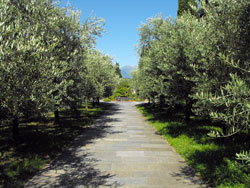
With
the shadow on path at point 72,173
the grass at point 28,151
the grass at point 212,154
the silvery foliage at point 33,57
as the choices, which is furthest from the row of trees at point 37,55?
the grass at point 212,154

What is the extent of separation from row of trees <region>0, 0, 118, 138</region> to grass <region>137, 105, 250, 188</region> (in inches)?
243

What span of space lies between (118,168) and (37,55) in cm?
502

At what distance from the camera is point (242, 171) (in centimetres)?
689

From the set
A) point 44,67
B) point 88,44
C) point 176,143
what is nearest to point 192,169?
point 176,143

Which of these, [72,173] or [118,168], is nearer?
[72,173]

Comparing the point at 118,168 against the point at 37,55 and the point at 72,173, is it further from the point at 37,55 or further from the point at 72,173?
the point at 37,55

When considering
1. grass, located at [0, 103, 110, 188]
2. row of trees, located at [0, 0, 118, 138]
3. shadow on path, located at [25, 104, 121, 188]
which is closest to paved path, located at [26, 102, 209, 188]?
shadow on path, located at [25, 104, 121, 188]

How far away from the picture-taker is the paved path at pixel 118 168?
6480mm

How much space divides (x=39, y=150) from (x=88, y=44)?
8.15m

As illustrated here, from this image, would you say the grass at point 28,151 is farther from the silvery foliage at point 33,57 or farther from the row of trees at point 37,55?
the silvery foliage at point 33,57

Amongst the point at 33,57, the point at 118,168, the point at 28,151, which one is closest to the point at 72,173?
the point at 118,168

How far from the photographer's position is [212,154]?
8.63 metres

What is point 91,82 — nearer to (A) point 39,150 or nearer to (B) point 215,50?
(A) point 39,150

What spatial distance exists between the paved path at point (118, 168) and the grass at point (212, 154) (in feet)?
1.45
